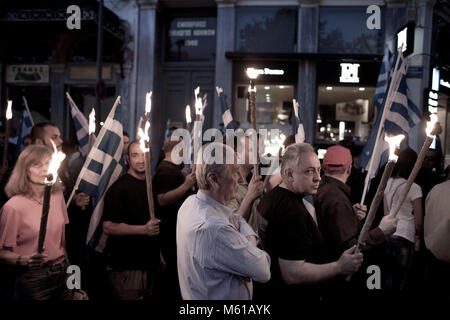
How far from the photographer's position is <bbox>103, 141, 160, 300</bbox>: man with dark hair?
12.2ft

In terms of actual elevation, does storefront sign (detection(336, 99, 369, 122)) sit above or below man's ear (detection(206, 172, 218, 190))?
above

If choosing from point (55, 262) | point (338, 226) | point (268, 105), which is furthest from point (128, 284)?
point (268, 105)

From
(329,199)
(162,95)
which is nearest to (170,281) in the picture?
(329,199)

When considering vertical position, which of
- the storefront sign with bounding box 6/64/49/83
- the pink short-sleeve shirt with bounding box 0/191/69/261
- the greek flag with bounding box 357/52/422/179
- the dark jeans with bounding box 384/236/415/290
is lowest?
the dark jeans with bounding box 384/236/415/290

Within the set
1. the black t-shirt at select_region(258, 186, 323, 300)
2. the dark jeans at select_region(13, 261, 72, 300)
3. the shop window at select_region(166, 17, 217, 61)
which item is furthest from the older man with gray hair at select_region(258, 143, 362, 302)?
the shop window at select_region(166, 17, 217, 61)

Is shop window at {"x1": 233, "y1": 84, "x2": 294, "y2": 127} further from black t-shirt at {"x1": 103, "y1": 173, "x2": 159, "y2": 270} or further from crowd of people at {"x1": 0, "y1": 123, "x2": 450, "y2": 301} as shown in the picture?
black t-shirt at {"x1": 103, "y1": 173, "x2": 159, "y2": 270}

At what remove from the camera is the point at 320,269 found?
2.56 meters

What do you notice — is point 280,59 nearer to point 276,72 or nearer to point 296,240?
point 276,72

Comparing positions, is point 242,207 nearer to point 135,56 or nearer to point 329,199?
point 329,199

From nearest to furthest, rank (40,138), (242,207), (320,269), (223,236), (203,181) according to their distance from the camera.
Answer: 1. (223,236)
2. (203,181)
3. (320,269)
4. (242,207)
5. (40,138)

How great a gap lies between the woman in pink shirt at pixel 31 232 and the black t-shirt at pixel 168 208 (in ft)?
4.78

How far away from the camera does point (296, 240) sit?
2562 mm

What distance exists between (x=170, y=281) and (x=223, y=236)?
9.50 ft

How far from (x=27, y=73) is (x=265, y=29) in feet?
25.4
